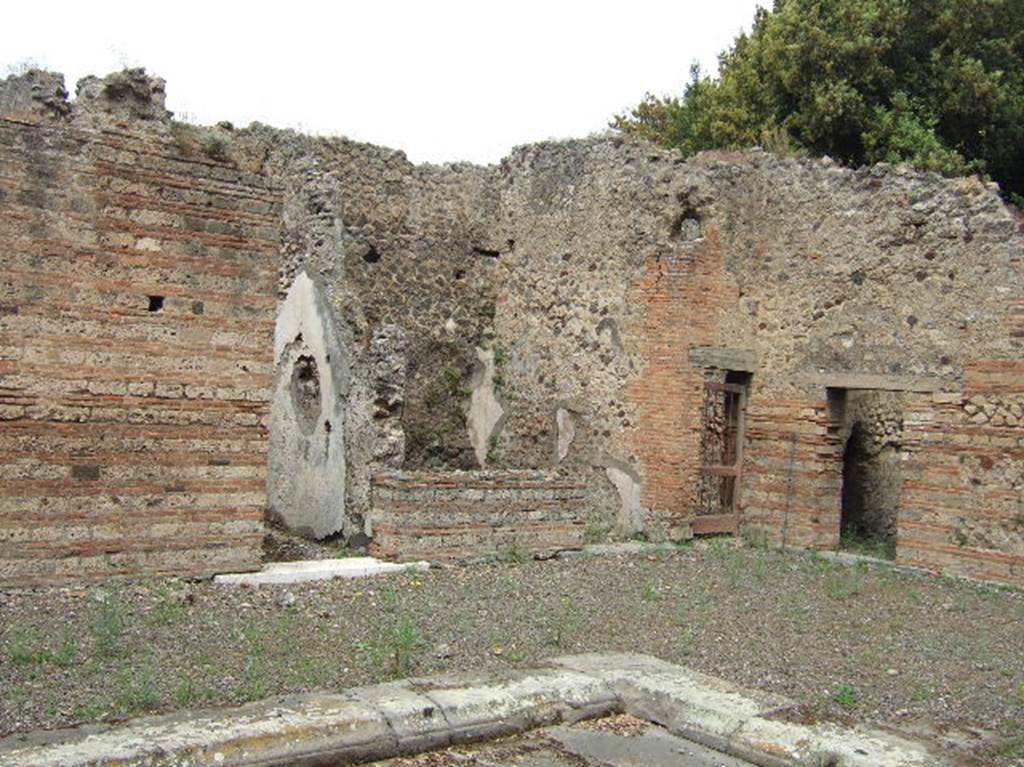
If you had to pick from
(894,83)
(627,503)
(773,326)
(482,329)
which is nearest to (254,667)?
(627,503)

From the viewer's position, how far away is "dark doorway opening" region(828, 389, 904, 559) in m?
13.5

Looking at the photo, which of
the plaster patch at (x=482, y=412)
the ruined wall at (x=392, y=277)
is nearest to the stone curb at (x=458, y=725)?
the ruined wall at (x=392, y=277)

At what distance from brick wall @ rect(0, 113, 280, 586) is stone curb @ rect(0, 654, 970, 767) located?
307 centimetres

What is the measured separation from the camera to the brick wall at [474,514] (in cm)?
930

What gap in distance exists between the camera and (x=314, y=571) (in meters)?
8.60

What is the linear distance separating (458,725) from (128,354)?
4.04 metres

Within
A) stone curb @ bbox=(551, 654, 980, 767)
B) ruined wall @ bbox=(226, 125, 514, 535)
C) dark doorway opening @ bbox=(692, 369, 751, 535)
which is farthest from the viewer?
dark doorway opening @ bbox=(692, 369, 751, 535)

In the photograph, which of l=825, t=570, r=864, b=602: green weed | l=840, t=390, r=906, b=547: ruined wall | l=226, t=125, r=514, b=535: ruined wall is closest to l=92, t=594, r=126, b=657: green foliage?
l=226, t=125, r=514, b=535: ruined wall

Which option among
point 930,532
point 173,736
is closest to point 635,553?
point 930,532

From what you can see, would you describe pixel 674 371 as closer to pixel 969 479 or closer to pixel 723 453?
pixel 723 453

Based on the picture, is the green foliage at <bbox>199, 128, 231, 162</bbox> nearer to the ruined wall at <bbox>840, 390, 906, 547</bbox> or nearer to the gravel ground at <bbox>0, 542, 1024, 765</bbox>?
the gravel ground at <bbox>0, 542, 1024, 765</bbox>

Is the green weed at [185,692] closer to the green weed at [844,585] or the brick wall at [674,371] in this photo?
the green weed at [844,585]

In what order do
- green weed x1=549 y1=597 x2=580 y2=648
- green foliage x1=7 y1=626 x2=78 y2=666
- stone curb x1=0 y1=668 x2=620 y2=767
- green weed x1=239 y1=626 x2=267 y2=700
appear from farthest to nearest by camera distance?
green weed x1=549 y1=597 x2=580 y2=648, green foliage x1=7 y1=626 x2=78 y2=666, green weed x1=239 y1=626 x2=267 y2=700, stone curb x1=0 y1=668 x2=620 y2=767

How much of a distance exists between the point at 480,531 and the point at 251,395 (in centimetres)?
253
